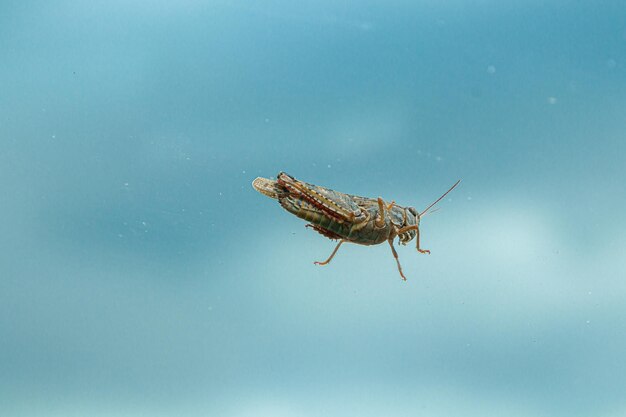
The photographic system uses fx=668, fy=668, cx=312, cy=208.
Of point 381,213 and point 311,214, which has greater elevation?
point 381,213

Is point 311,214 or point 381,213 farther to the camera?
point 381,213

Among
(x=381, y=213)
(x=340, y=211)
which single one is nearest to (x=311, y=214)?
(x=340, y=211)

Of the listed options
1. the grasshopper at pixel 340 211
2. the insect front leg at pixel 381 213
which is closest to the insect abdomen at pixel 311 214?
the grasshopper at pixel 340 211

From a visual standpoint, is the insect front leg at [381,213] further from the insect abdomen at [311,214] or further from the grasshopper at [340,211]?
the insect abdomen at [311,214]

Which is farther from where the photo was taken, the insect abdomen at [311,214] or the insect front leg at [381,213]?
the insect front leg at [381,213]

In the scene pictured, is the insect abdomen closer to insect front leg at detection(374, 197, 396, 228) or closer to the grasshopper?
the grasshopper

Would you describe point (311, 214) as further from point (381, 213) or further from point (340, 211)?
point (381, 213)

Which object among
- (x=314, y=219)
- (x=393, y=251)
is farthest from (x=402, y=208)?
(x=314, y=219)

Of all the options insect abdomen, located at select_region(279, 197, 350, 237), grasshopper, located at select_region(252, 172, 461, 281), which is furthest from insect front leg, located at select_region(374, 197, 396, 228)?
insect abdomen, located at select_region(279, 197, 350, 237)
